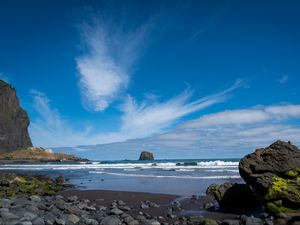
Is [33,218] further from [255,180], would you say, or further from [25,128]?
[25,128]

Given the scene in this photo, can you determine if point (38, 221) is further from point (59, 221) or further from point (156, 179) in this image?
point (156, 179)

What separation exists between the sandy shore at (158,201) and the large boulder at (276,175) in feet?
5.78

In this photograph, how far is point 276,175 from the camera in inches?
605

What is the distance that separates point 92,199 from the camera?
69.1 ft

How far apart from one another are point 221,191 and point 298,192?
4.44 metres

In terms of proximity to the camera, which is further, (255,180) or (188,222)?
(255,180)

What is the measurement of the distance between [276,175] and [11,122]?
541 feet

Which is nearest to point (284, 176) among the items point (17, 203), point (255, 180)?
point (255, 180)

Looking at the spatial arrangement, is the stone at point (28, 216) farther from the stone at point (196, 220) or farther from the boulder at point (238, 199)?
the boulder at point (238, 199)

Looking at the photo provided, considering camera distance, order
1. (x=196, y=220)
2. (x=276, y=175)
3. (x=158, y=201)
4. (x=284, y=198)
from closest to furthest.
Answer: (x=196, y=220) → (x=284, y=198) → (x=276, y=175) → (x=158, y=201)

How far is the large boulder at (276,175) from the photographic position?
45.4 feet


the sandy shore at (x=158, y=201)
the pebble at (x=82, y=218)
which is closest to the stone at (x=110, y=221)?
the pebble at (x=82, y=218)

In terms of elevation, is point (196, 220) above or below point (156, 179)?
below

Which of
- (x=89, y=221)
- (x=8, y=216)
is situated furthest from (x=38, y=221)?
(x=89, y=221)
